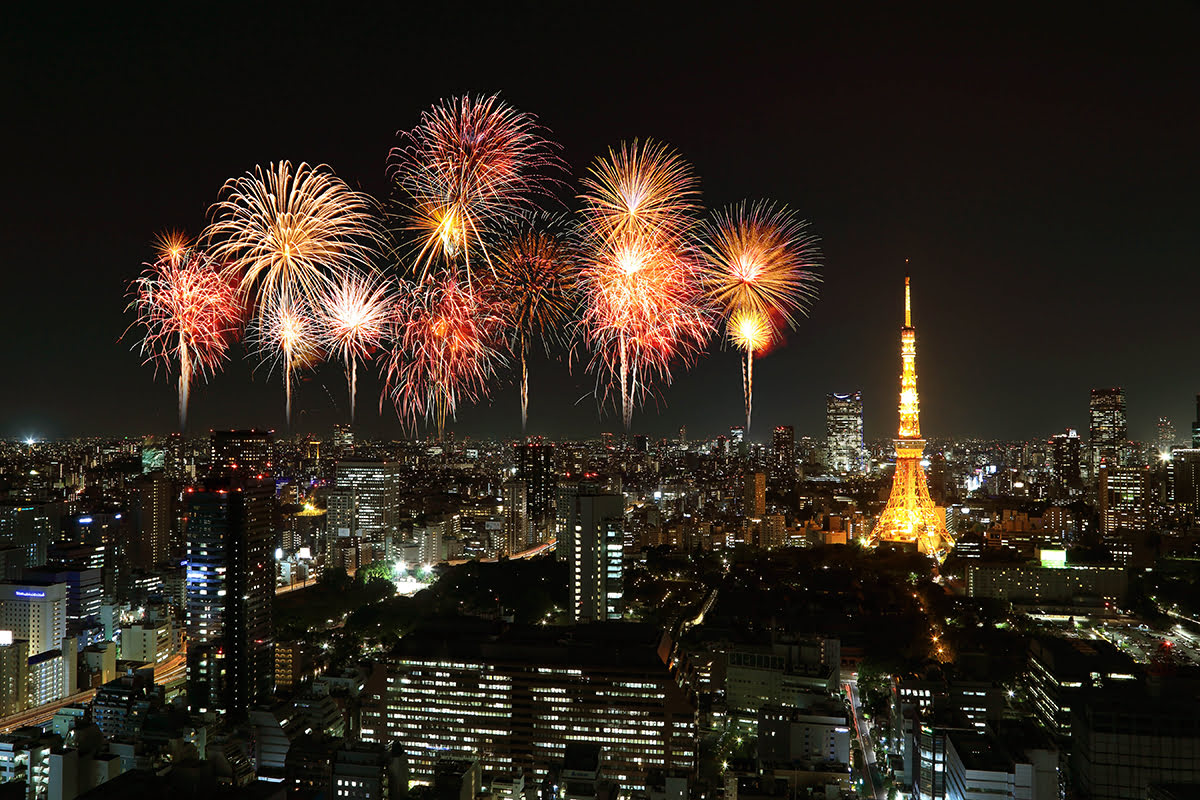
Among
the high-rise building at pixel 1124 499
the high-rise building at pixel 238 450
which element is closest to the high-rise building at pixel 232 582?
the high-rise building at pixel 238 450

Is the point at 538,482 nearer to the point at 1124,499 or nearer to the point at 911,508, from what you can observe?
the point at 911,508

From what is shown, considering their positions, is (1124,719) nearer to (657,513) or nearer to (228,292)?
(228,292)

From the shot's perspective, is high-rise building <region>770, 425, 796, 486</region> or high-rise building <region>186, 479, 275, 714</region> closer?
high-rise building <region>186, 479, 275, 714</region>

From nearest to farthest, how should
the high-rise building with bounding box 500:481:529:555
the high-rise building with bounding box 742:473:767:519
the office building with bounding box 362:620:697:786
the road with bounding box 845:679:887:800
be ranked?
the road with bounding box 845:679:887:800 → the office building with bounding box 362:620:697:786 → the high-rise building with bounding box 500:481:529:555 → the high-rise building with bounding box 742:473:767:519

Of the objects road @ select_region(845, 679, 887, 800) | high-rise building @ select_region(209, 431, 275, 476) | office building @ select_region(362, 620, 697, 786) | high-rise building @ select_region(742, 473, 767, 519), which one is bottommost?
road @ select_region(845, 679, 887, 800)

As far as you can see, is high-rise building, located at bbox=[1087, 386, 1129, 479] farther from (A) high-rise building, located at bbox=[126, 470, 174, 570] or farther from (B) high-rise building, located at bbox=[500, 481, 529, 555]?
(A) high-rise building, located at bbox=[126, 470, 174, 570]

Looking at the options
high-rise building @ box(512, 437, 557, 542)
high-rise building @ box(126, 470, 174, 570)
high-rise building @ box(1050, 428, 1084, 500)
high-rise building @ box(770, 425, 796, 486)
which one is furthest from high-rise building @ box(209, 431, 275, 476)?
high-rise building @ box(1050, 428, 1084, 500)

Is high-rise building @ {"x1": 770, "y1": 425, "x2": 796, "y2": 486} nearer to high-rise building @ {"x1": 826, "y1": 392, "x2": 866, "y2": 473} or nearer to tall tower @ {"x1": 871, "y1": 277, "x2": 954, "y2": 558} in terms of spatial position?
high-rise building @ {"x1": 826, "y1": 392, "x2": 866, "y2": 473}

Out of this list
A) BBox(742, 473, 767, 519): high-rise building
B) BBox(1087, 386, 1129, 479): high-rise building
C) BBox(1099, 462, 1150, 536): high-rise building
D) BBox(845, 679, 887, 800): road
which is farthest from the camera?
BBox(1087, 386, 1129, 479): high-rise building

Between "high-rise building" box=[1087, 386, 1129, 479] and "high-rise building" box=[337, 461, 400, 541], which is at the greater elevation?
"high-rise building" box=[1087, 386, 1129, 479]
